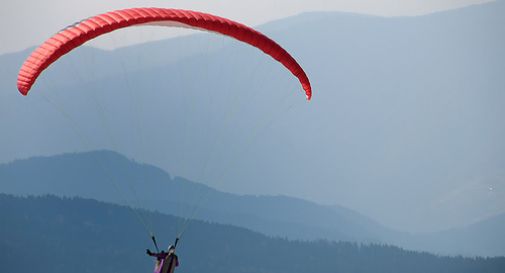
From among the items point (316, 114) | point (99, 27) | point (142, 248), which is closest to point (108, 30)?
point (99, 27)

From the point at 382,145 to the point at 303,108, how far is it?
815 cm

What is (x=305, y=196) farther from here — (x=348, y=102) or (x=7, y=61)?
(x=7, y=61)

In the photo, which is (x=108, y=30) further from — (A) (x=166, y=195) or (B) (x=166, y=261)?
(A) (x=166, y=195)

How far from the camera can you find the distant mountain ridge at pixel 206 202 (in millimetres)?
79000

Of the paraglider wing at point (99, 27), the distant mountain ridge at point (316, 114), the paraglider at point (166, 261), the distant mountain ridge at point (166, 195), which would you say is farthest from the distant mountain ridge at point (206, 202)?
the paraglider at point (166, 261)

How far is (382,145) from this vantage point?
8919cm

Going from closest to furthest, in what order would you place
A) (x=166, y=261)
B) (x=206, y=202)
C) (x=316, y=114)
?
1. (x=166, y=261)
2. (x=206, y=202)
3. (x=316, y=114)

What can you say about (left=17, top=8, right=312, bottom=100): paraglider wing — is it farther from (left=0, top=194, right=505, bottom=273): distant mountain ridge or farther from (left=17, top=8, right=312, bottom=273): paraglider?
(left=0, top=194, right=505, bottom=273): distant mountain ridge

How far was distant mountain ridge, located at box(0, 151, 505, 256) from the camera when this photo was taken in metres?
79.0

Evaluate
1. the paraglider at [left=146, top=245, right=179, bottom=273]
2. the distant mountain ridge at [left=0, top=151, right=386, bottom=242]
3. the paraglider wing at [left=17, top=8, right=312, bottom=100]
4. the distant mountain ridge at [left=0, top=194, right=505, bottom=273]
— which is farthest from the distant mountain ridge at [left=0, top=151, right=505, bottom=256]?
the paraglider at [left=146, top=245, right=179, bottom=273]

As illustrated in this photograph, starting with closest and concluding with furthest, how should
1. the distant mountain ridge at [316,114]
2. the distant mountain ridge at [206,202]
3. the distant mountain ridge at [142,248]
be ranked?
the distant mountain ridge at [142,248], the distant mountain ridge at [316,114], the distant mountain ridge at [206,202]

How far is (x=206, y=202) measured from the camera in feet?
298

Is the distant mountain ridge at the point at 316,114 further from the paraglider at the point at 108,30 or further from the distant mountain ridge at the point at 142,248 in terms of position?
the paraglider at the point at 108,30

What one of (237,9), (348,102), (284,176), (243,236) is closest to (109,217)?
(243,236)
